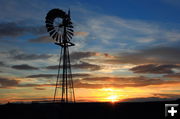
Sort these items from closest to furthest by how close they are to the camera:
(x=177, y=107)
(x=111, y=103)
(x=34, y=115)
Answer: (x=177, y=107)
(x=34, y=115)
(x=111, y=103)

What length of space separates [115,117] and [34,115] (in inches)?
A: 504

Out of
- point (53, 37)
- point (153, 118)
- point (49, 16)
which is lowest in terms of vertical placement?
point (153, 118)

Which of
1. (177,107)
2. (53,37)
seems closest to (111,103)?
(177,107)

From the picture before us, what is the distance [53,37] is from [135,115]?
64.2 ft

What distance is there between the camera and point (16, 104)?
156 feet

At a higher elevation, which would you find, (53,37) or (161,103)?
(53,37)

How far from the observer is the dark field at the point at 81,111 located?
1813 inches

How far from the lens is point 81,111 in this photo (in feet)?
158

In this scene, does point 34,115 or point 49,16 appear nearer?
point 34,115

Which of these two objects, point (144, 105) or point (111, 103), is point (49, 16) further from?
point (144, 105)

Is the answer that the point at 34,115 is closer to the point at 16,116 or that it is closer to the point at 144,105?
the point at 16,116

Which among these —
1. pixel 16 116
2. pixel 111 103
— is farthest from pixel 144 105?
pixel 16 116

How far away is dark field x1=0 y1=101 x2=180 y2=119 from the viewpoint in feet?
151

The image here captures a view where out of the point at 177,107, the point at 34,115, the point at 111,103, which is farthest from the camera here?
the point at 111,103
